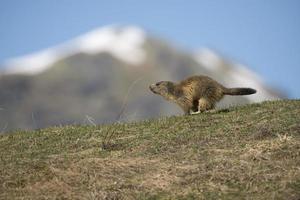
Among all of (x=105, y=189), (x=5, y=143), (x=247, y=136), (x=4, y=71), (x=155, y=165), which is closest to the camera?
(x=105, y=189)

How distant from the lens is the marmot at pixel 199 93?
17453mm

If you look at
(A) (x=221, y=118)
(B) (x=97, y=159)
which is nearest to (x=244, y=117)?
(A) (x=221, y=118)

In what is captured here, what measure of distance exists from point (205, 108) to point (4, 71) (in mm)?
183342

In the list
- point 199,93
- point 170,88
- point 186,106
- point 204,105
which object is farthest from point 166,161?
point 170,88

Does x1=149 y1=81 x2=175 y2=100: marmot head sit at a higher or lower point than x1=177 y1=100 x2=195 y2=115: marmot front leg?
higher

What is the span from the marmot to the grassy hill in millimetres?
2043

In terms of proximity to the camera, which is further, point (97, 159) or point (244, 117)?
point (244, 117)

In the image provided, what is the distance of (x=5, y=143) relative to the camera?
1510 cm

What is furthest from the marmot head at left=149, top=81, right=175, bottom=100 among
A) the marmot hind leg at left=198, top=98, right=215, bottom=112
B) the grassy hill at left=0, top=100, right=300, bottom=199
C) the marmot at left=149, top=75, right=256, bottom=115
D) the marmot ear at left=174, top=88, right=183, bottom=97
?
the grassy hill at left=0, top=100, right=300, bottom=199

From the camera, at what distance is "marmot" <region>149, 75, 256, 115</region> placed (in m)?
17.5

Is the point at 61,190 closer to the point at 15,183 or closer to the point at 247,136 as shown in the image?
the point at 15,183

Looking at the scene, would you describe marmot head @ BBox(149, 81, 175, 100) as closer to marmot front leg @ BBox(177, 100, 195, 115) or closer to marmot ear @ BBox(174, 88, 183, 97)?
marmot ear @ BBox(174, 88, 183, 97)

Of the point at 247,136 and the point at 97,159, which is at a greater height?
the point at 247,136

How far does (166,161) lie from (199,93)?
532cm
